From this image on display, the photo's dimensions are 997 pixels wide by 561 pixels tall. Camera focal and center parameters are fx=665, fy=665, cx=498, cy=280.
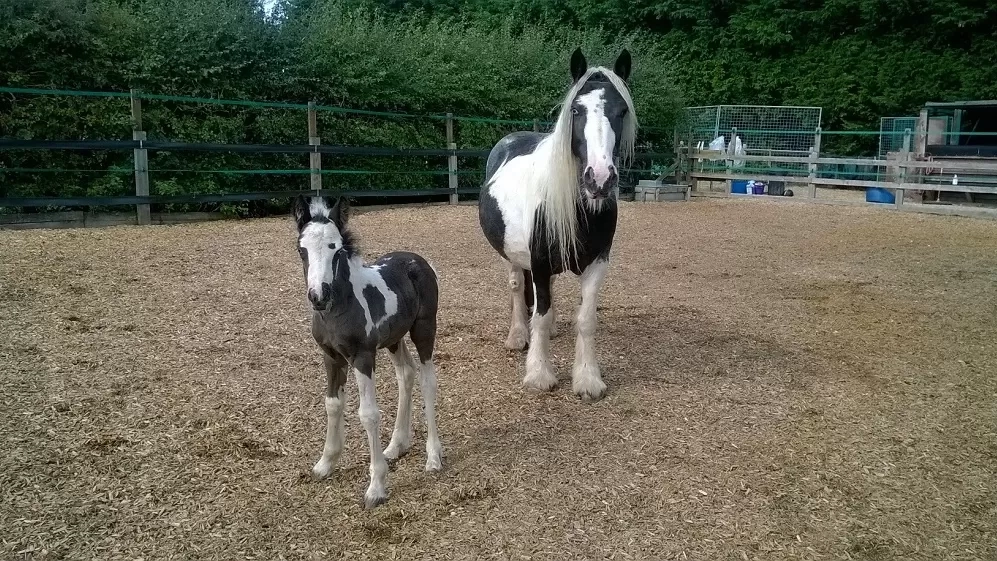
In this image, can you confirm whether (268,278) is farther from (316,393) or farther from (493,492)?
(493,492)

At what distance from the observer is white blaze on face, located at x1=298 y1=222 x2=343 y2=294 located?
284 centimetres

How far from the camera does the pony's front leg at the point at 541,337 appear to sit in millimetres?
4570

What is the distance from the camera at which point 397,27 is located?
15062 mm

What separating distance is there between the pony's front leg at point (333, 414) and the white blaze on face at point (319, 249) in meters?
0.47

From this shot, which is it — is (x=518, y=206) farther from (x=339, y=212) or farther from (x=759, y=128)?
(x=759, y=128)

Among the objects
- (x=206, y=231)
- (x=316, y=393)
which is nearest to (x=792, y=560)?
(x=316, y=393)

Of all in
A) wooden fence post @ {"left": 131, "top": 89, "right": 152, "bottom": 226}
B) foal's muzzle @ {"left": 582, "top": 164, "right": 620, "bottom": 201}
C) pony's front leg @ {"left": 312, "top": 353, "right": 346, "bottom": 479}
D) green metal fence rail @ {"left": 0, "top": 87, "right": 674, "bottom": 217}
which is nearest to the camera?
pony's front leg @ {"left": 312, "top": 353, "right": 346, "bottom": 479}

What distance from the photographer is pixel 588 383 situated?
4422 millimetres

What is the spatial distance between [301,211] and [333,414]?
3.29ft

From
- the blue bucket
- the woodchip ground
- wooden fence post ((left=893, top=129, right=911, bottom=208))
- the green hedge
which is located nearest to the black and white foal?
the woodchip ground

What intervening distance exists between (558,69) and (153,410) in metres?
15.0

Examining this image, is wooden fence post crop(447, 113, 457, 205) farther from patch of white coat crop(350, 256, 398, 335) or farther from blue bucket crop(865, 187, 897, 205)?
patch of white coat crop(350, 256, 398, 335)

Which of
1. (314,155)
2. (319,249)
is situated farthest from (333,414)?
(314,155)

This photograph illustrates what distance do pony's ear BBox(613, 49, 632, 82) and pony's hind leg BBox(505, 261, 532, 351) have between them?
173cm
